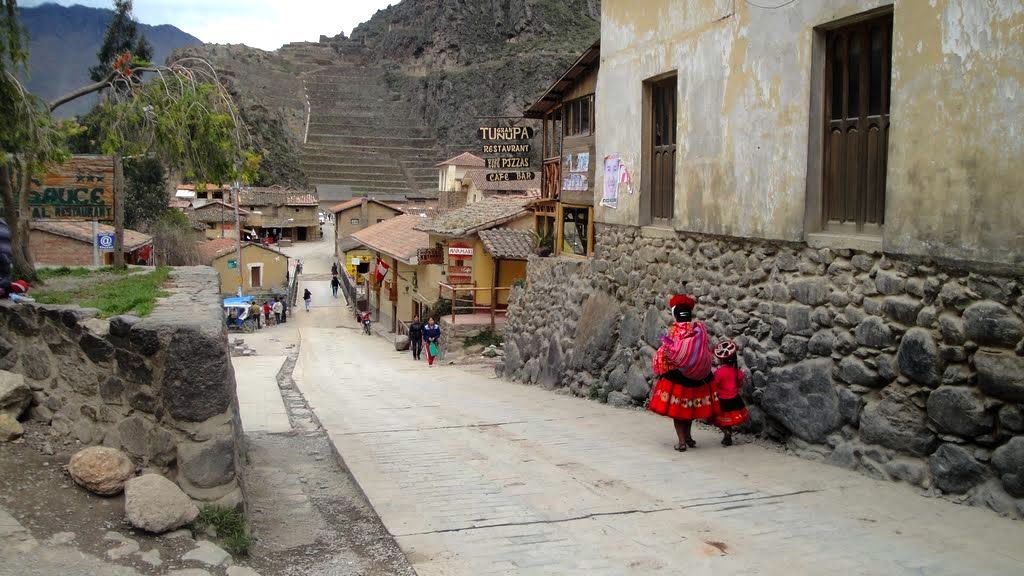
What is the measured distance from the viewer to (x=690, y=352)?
24.8 feet

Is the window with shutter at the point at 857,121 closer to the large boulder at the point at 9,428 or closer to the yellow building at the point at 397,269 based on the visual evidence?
the large boulder at the point at 9,428

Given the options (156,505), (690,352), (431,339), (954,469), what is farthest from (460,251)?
(156,505)

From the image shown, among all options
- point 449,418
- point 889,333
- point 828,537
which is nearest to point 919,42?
point 889,333

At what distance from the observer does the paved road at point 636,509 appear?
16.7 feet

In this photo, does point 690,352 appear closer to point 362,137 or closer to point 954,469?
point 954,469

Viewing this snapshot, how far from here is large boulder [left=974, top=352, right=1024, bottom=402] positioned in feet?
18.3

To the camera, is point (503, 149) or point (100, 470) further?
point (503, 149)

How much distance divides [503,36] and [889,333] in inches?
3631

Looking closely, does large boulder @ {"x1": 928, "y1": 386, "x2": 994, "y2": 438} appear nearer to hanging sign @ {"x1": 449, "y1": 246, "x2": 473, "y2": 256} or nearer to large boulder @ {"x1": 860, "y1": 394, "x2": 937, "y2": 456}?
large boulder @ {"x1": 860, "y1": 394, "x2": 937, "y2": 456}

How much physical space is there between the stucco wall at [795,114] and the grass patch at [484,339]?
1241cm

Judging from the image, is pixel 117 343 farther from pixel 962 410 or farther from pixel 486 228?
pixel 486 228

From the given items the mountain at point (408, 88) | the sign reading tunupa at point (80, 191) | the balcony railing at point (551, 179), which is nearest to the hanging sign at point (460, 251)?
the balcony railing at point (551, 179)

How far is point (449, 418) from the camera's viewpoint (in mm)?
10664

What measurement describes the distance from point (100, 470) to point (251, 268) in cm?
4423
